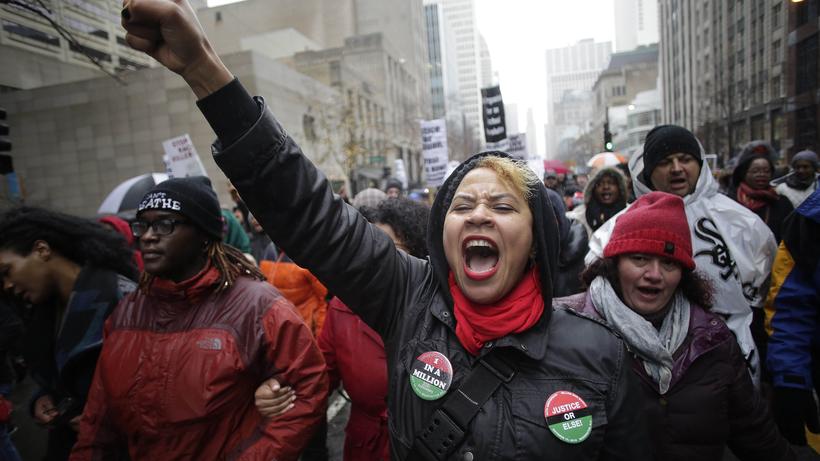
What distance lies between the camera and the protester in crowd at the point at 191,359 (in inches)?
83.3

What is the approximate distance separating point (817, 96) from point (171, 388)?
18.7 feet

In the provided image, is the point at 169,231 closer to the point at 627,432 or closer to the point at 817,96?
the point at 627,432

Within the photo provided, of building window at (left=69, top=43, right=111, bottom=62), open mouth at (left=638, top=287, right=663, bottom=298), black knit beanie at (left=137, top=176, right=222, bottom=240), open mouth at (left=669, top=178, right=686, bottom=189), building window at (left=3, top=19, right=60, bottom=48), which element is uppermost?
building window at (left=69, top=43, right=111, bottom=62)

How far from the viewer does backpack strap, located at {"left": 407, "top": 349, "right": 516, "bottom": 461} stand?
4.56 feet

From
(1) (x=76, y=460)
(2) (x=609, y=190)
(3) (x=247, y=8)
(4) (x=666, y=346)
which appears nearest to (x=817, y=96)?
(2) (x=609, y=190)

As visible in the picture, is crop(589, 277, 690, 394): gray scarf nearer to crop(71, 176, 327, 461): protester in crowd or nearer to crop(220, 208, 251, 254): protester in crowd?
crop(71, 176, 327, 461): protester in crowd

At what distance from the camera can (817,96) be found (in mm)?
4199

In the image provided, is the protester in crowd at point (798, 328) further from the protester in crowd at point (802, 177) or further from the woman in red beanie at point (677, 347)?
the protester in crowd at point (802, 177)

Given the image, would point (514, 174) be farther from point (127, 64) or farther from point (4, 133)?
point (4, 133)

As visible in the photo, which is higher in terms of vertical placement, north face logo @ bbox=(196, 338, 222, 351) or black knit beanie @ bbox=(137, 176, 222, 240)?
black knit beanie @ bbox=(137, 176, 222, 240)

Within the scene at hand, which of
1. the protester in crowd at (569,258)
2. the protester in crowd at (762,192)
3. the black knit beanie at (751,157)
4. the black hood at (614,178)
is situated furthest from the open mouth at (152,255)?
the black knit beanie at (751,157)

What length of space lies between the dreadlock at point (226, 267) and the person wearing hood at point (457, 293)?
1.11m

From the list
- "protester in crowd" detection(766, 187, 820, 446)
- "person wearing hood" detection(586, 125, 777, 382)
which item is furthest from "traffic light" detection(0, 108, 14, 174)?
"protester in crowd" detection(766, 187, 820, 446)

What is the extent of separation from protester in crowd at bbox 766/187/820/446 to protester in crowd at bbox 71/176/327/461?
251cm
